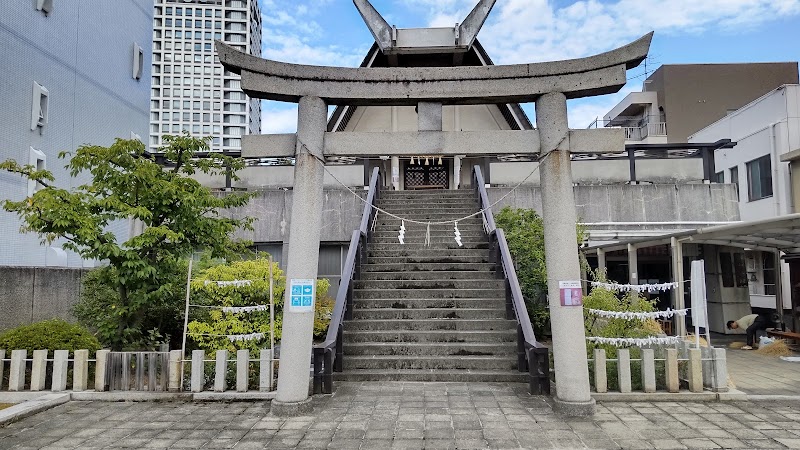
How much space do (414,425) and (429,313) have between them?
4168mm

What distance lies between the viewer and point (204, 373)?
8.38m

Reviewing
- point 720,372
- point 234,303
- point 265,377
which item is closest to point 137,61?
point 234,303

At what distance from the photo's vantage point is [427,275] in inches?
472

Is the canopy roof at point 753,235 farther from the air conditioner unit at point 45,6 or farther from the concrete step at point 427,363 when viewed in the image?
the air conditioner unit at point 45,6

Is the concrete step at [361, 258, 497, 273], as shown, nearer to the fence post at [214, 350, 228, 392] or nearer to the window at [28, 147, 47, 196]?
the fence post at [214, 350, 228, 392]

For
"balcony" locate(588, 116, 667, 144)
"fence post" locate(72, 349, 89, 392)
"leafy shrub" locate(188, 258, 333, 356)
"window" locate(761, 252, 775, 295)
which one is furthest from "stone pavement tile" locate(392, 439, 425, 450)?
"balcony" locate(588, 116, 667, 144)

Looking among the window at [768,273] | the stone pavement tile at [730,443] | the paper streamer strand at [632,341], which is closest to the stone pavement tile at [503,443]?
the stone pavement tile at [730,443]

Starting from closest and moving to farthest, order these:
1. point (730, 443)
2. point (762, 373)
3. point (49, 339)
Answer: point (730, 443) < point (49, 339) < point (762, 373)

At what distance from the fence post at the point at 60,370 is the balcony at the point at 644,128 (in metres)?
31.4

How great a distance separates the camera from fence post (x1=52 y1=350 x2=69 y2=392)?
26.5 ft

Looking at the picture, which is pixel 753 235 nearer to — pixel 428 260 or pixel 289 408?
pixel 428 260

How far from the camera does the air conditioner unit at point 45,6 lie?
1338 centimetres

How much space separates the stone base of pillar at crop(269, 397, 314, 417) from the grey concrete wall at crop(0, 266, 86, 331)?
7.38 metres

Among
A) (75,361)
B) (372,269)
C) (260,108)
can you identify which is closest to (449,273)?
(372,269)
